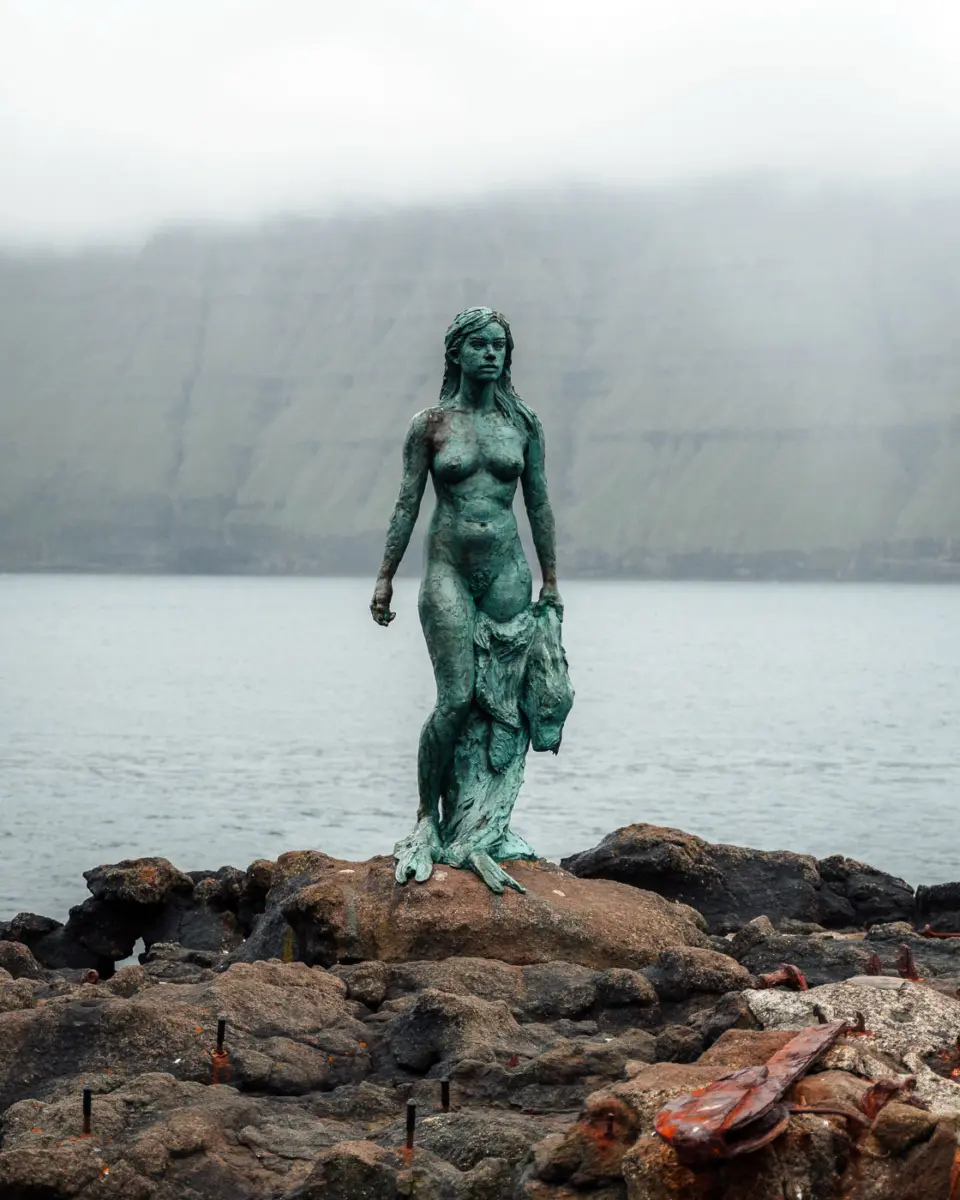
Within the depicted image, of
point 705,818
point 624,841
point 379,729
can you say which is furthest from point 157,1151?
point 379,729

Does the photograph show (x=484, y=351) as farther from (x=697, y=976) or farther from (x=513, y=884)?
(x=697, y=976)

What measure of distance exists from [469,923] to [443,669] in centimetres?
191

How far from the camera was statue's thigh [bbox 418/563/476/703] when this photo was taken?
41.6ft

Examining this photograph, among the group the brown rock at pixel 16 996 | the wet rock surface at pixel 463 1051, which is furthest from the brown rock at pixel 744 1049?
the brown rock at pixel 16 996

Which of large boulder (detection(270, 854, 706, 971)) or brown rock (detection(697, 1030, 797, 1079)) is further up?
brown rock (detection(697, 1030, 797, 1079))

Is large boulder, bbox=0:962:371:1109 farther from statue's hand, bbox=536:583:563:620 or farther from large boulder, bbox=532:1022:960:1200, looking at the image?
statue's hand, bbox=536:583:563:620

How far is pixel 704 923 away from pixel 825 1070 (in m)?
6.22

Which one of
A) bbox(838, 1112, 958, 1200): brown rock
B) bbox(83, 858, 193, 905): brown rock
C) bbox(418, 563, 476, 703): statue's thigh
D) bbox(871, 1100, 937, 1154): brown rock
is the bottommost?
bbox(83, 858, 193, 905): brown rock

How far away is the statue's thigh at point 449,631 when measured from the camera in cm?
1268

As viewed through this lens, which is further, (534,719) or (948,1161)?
(534,719)

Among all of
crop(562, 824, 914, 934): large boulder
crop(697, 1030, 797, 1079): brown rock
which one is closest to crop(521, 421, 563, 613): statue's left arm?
crop(562, 824, 914, 934): large boulder

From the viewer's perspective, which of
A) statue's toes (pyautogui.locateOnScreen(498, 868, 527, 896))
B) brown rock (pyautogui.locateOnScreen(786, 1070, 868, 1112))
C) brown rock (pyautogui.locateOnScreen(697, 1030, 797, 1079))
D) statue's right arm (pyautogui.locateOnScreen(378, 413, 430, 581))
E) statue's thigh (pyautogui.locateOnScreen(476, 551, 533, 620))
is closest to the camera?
brown rock (pyautogui.locateOnScreen(786, 1070, 868, 1112))

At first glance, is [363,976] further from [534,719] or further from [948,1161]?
[948,1161]

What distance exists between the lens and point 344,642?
9425 centimetres
